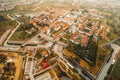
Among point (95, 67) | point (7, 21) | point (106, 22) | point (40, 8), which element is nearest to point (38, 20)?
point (7, 21)

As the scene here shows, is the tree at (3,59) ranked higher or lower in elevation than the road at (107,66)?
higher

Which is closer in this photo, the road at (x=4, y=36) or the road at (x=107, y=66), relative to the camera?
the road at (x=107, y=66)

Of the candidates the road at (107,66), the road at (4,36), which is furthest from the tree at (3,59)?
the road at (107,66)

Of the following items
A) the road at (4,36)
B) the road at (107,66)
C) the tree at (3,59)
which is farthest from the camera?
the road at (4,36)

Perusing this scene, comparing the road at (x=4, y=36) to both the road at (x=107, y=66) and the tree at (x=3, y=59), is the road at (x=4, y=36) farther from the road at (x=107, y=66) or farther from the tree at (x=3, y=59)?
the road at (x=107, y=66)

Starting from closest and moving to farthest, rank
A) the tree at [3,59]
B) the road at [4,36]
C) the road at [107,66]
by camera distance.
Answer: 1. the road at [107,66]
2. the tree at [3,59]
3. the road at [4,36]

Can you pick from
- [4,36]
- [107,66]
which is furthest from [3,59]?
[107,66]

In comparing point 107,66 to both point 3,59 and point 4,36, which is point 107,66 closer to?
point 3,59

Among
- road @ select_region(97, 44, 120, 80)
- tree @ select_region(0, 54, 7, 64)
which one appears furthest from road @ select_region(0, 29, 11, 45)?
road @ select_region(97, 44, 120, 80)

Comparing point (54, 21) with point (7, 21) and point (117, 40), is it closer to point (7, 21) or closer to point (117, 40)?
point (7, 21)

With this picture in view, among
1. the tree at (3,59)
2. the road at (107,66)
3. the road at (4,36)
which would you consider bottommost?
the road at (107,66)

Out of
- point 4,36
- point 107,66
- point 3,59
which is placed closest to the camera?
point 3,59
